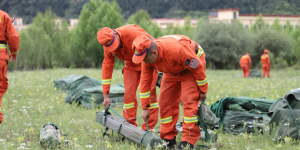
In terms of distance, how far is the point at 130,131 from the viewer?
4445 mm

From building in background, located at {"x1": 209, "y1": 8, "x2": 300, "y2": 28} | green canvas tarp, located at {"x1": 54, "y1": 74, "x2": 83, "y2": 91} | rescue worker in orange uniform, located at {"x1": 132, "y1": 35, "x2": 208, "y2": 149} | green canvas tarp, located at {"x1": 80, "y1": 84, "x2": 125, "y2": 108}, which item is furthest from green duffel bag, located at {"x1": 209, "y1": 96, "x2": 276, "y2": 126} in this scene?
building in background, located at {"x1": 209, "y1": 8, "x2": 300, "y2": 28}

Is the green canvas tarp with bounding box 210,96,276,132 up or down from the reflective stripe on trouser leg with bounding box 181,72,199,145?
down

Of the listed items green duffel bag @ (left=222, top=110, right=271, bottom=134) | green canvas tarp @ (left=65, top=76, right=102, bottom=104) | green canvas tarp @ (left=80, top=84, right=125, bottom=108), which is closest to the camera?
green duffel bag @ (left=222, top=110, right=271, bottom=134)

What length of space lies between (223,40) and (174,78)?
34.6 metres

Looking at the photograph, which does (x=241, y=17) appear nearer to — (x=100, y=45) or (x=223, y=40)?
(x=223, y=40)

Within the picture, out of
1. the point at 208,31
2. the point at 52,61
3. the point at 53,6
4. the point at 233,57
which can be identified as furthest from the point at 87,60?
the point at 53,6

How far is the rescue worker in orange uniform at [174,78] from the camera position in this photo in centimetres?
379

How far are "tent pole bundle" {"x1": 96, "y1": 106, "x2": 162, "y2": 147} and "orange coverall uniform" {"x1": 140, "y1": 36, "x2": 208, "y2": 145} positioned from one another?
1.42ft

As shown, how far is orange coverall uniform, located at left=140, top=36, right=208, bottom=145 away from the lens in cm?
389

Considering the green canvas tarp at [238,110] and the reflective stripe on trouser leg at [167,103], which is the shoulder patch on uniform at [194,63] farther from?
the green canvas tarp at [238,110]

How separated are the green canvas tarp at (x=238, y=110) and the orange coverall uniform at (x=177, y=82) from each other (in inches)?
52.1

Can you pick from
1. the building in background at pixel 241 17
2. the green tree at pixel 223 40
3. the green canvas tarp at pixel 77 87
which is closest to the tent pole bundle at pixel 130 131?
the green canvas tarp at pixel 77 87

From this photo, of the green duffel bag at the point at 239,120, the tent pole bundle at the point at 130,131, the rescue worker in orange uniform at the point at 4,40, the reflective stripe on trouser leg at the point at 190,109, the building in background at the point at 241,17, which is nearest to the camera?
the tent pole bundle at the point at 130,131

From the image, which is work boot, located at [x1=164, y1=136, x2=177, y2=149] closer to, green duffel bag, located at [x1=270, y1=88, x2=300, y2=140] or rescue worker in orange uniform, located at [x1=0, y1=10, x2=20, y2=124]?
green duffel bag, located at [x1=270, y1=88, x2=300, y2=140]
